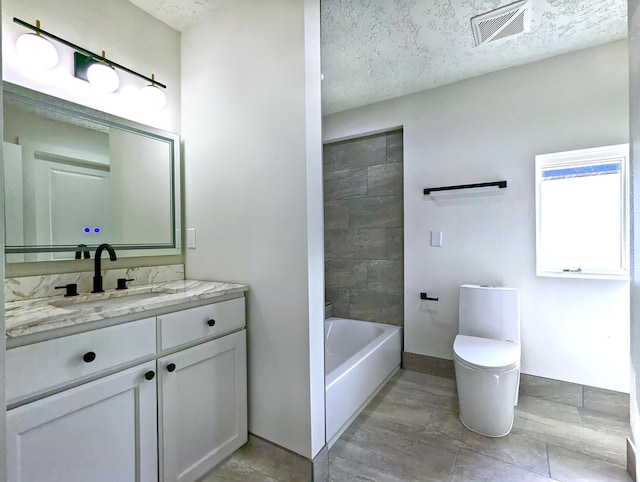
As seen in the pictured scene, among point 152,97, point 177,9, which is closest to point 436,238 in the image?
point 152,97

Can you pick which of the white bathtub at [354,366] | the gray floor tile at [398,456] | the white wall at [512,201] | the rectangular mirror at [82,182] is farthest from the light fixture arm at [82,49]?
the gray floor tile at [398,456]

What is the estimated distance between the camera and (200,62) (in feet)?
6.27

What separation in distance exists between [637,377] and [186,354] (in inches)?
74.7

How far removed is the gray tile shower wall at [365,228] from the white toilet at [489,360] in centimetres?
69

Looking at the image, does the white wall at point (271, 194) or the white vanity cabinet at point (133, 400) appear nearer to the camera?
the white vanity cabinet at point (133, 400)

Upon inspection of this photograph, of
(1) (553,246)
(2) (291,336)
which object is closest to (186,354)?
(2) (291,336)

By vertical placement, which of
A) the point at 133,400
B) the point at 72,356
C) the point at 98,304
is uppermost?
the point at 98,304

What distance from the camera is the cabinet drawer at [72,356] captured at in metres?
0.94

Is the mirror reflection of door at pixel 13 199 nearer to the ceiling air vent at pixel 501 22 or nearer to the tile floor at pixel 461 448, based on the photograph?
the tile floor at pixel 461 448

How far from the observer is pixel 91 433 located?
1104 millimetres

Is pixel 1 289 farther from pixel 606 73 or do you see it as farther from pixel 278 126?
pixel 606 73

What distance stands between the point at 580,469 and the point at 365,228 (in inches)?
84.3

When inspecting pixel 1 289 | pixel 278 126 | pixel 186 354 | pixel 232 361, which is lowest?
pixel 232 361

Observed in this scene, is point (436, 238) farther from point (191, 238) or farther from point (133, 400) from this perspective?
point (133, 400)
